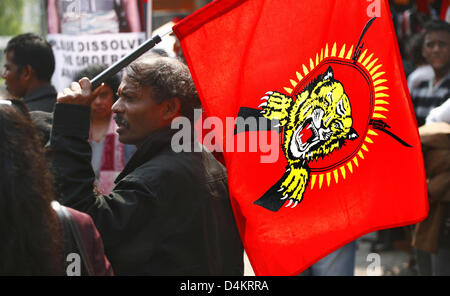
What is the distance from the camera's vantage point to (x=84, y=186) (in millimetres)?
2834

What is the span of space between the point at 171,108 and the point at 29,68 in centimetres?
212

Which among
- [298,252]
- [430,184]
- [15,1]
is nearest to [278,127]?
[298,252]

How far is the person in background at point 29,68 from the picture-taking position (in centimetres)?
486

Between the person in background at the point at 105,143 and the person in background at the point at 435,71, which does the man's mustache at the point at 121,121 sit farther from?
the person in background at the point at 435,71

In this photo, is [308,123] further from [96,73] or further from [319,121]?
[96,73]

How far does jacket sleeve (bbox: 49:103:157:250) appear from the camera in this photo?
2.81 meters

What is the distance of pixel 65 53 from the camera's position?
5227 millimetres

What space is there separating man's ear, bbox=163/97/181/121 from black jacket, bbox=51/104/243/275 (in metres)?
0.07

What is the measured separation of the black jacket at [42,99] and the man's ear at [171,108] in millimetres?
1775

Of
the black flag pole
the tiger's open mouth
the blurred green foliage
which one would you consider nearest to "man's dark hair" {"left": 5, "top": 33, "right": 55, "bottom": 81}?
the black flag pole

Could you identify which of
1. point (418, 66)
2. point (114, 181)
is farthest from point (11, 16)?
point (114, 181)
